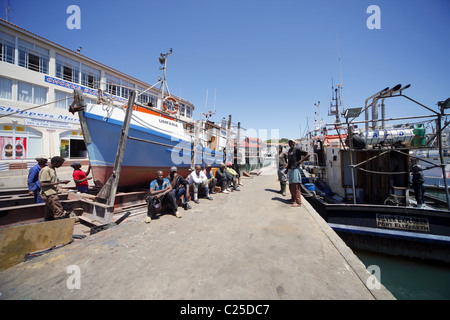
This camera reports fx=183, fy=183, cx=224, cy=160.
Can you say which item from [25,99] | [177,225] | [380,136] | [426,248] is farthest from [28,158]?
[426,248]

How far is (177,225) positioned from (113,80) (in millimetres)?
22464

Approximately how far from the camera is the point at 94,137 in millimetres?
6242

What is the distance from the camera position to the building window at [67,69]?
16481 millimetres

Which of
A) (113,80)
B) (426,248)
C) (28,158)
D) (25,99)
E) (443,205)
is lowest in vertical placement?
(426,248)

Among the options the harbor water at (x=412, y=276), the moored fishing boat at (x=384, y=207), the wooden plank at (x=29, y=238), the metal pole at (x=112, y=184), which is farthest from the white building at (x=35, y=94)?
the harbor water at (x=412, y=276)

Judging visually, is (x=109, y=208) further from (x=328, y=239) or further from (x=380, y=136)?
(x=380, y=136)

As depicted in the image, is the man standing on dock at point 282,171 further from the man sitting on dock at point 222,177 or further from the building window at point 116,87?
the building window at point 116,87

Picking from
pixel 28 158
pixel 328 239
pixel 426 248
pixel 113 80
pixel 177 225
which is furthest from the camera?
pixel 113 80

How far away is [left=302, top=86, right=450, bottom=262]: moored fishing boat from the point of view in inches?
170

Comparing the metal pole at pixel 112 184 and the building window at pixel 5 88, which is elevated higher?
the building window at pixel 5 88

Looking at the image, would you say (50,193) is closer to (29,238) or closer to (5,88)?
(29,238)

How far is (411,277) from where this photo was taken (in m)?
4.22

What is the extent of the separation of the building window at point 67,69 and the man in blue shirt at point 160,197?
19387 millimetres

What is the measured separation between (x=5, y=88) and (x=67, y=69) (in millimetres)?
4921
